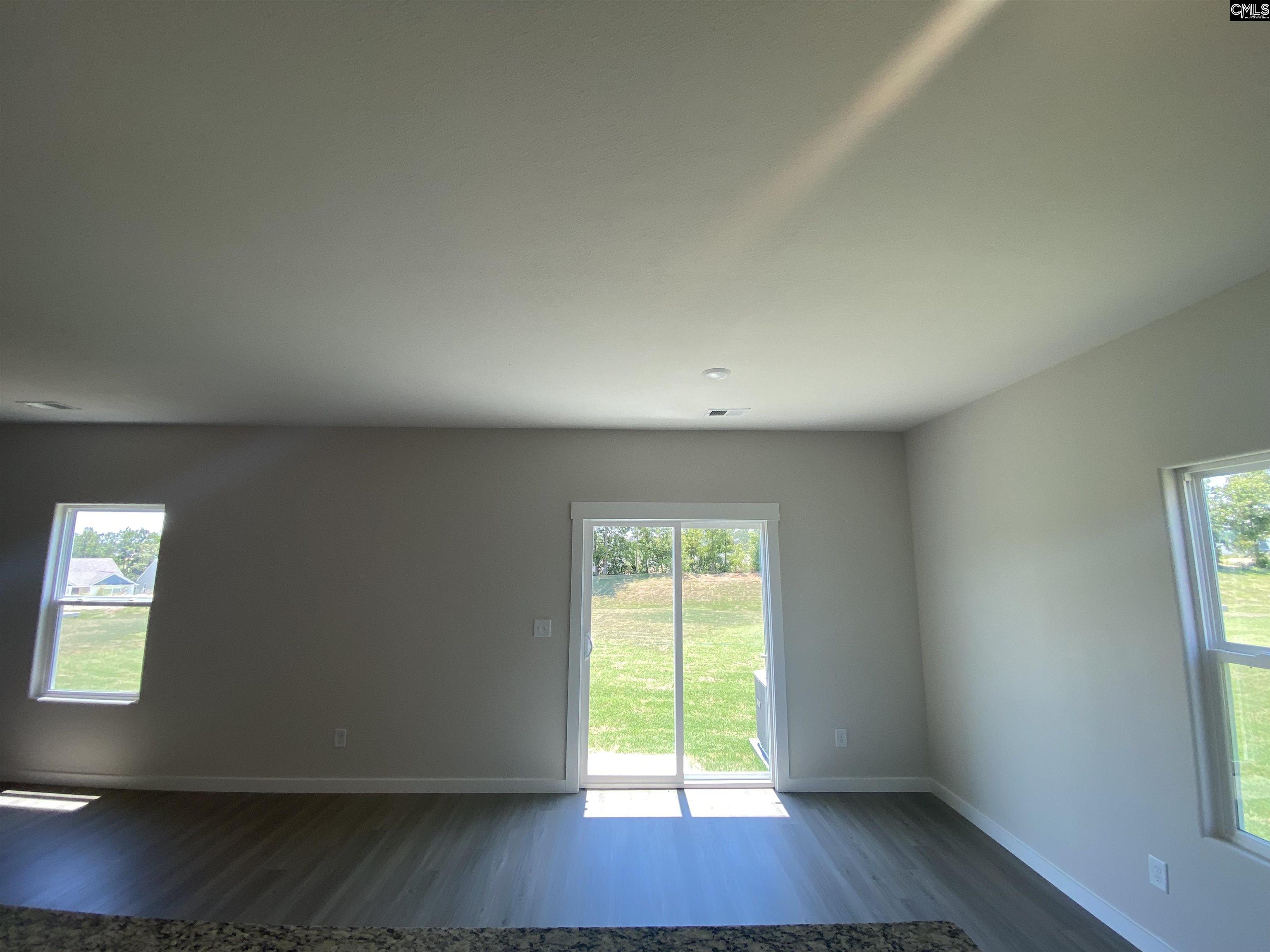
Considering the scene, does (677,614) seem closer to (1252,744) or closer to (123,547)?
(1252,744)

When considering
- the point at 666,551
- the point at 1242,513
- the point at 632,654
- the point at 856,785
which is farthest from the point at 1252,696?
the point at 632,654

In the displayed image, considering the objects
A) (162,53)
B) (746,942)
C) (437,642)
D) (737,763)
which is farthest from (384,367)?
(737,763)

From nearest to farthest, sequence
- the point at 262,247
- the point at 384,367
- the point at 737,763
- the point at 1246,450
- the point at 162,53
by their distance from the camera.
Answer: the point at 162,53
the point at 262,247
the point at 1246,450
the point at 384,367
the point at 737,763

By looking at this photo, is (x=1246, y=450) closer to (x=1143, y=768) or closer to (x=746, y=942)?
(x=1143, y=768)

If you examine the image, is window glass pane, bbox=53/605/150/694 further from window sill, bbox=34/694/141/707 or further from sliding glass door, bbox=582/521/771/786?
sliding glass door, bbox=582/521/771/786

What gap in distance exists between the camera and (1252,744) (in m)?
2.04

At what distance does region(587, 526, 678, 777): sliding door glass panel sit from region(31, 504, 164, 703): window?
3.24 metres

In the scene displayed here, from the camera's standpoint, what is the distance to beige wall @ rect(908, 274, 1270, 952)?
203 centimetres

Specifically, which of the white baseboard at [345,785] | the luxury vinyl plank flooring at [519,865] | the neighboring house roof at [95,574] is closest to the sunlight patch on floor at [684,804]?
the luxury vinyl plank flooring at [519,865]

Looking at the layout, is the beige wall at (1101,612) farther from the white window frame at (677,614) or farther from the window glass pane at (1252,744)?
the white window frame at (677,614)

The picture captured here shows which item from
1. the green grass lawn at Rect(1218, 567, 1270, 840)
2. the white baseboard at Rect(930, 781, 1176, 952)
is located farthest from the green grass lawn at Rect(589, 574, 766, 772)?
the green grass lawn at Rect(1218, 567, 1270, 840)

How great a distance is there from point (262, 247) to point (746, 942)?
7.02ft

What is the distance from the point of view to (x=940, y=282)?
1.97 m

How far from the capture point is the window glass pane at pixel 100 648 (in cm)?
401
